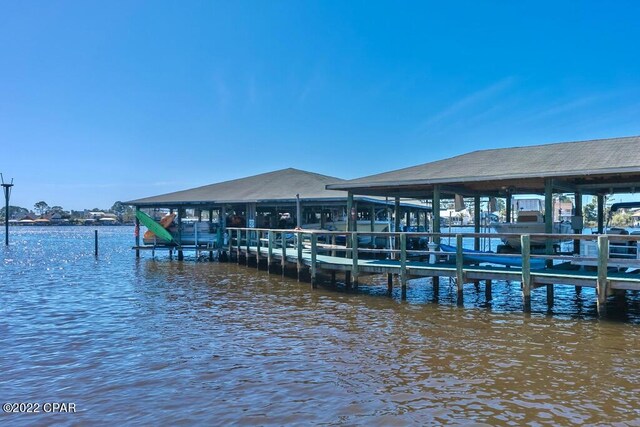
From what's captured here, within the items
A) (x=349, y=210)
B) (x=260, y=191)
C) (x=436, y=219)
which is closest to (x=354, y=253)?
(x=436, y=219)

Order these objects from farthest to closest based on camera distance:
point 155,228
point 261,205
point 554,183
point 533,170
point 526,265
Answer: point 155,228, point 261,205, point 554,183, point 533,170, point 526,265

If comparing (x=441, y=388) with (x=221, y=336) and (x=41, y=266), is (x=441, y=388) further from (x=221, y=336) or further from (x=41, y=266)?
(x=41, y=266)

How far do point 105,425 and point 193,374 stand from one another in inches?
72.7

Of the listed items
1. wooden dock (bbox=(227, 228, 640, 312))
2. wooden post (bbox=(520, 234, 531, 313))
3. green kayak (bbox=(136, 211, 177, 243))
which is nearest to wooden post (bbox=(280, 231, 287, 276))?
wooden dock (bbox=(227, 228, 640, 312))

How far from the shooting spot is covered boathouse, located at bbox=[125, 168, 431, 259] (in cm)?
2567

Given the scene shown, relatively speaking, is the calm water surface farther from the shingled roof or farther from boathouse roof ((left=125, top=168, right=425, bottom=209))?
the shingled roof

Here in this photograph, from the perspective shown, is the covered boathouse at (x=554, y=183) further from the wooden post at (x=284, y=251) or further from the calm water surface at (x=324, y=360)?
the wooden post at (x=284, y=251)

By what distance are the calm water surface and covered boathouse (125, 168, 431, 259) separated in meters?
11.2

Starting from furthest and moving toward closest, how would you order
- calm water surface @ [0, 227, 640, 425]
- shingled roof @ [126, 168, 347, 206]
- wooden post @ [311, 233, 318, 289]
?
shingled roof @ [126, 168, 347, 206] → wooden post @ [311, 233, 318, 289] → calm water surface @ [0, 227, 640, 425]

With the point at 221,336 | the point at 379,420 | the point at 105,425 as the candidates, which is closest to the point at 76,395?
the point at 105,425

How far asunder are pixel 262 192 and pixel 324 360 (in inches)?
823

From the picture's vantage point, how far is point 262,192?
28.6 metres

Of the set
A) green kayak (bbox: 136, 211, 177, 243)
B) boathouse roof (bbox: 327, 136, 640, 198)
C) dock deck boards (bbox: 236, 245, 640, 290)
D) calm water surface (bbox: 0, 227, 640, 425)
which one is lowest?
calm water surface (bbox: 0, 227, 640, 425)

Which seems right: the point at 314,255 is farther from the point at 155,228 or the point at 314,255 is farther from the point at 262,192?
the point at 155,228
